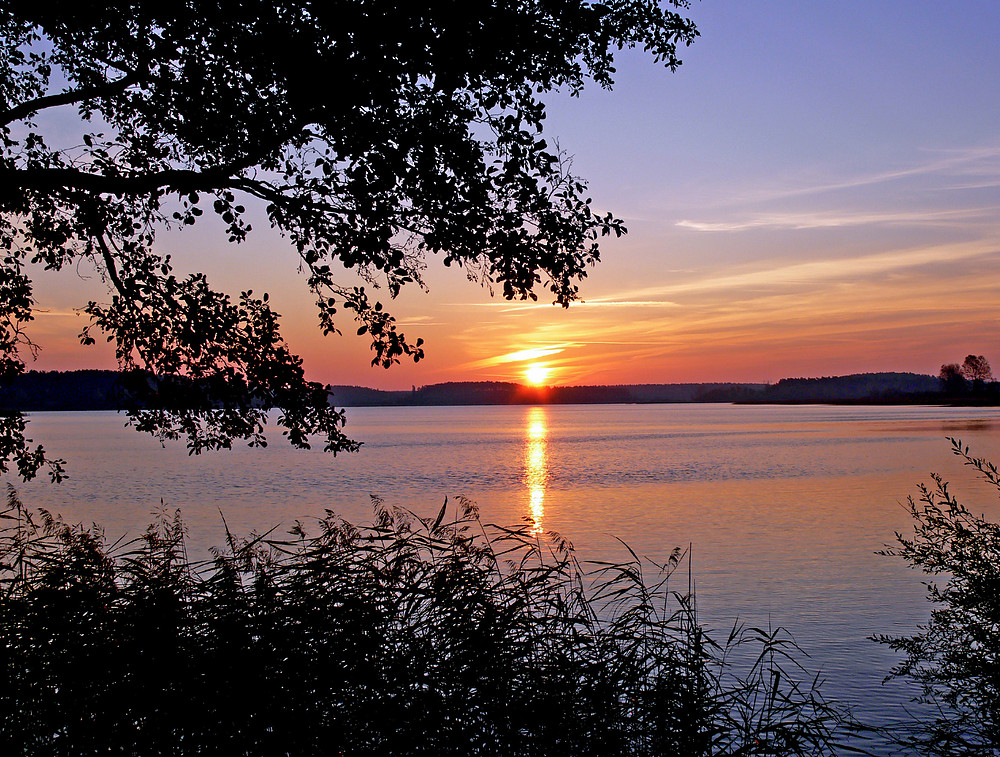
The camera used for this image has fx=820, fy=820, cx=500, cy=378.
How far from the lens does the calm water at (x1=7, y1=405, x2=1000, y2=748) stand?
14016mm

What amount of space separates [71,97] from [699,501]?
24565 mm

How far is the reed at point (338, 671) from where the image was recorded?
6.43 m

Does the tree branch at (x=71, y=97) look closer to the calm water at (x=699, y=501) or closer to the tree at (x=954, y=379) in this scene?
the calm water at (x=699, y=501)

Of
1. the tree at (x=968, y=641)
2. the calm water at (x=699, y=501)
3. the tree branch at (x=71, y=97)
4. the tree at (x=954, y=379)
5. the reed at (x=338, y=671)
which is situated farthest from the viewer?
the tree at (x=954, y=379)

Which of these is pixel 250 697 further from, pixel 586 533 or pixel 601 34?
pixel 586 533

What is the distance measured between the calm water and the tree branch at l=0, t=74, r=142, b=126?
11.0 metres

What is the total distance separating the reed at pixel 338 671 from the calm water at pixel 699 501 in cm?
417

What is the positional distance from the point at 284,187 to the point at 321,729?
17.4 feet

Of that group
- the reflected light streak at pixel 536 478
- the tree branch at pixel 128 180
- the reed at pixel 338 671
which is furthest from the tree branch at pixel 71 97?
the reflected light streak at pixel 536 478

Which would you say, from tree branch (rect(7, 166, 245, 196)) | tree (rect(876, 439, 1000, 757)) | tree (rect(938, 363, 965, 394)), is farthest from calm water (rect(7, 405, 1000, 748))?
tree (rect(938, 363, 965, 394))

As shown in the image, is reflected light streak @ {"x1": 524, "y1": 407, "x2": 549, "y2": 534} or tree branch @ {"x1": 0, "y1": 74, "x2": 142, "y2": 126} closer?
tree branch @ {"x1": 0, "y1": 74, "x2": 142, "y2": 126}

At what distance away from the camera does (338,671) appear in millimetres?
6988

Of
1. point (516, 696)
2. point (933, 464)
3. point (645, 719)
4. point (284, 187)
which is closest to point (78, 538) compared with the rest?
point (284, 187)

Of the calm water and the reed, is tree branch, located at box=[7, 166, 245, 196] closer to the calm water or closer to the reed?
the reed
